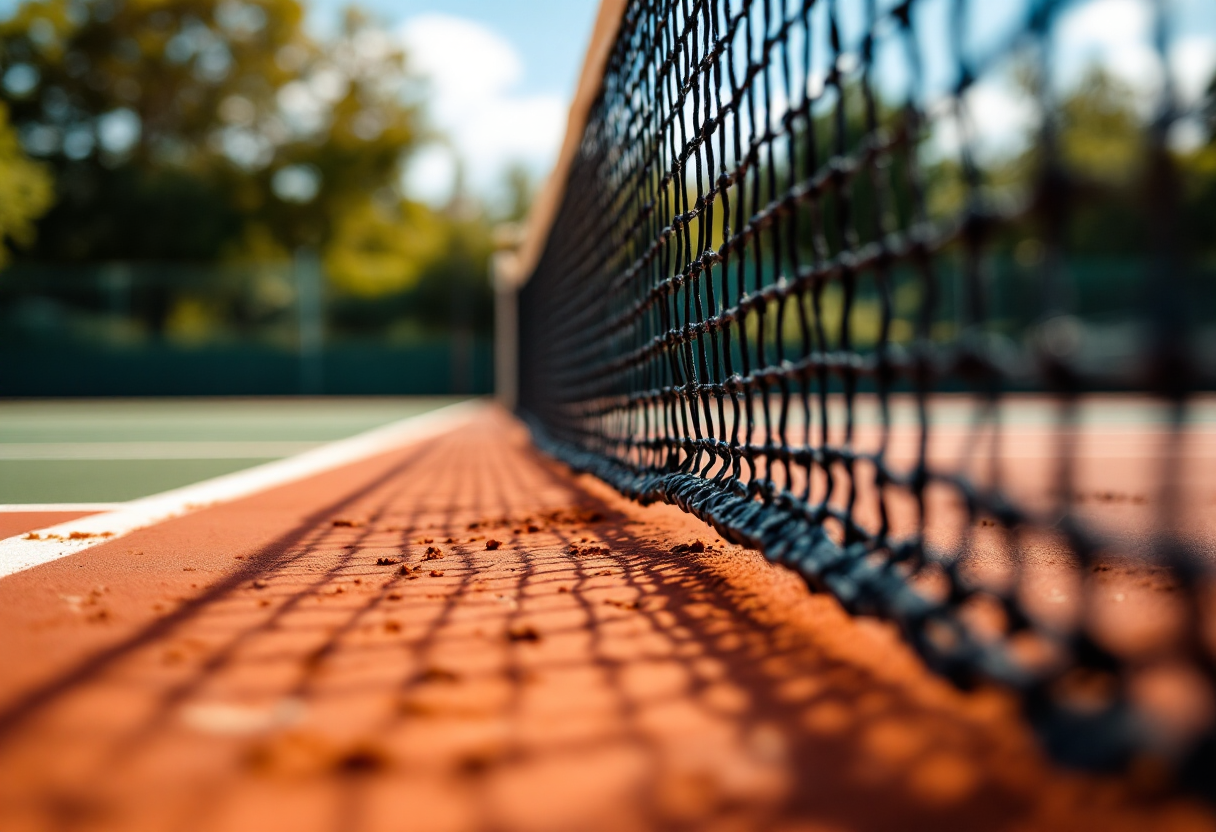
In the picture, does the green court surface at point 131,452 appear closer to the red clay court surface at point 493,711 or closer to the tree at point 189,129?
the red clay court surface at point 493,711

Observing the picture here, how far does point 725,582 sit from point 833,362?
0.43 m

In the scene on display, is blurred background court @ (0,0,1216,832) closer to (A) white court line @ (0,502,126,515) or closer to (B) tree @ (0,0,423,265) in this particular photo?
(A) white court line @ (0,502,126,515)

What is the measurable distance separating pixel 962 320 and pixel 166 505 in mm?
2197

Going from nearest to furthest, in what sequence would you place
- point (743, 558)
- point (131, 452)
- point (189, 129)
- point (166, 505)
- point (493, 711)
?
1. point (493, 711)
2. point (743, 558)
3. point (166, 505)
4. point (131, 452)
5. point (189, 129)

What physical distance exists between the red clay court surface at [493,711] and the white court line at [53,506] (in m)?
1.05

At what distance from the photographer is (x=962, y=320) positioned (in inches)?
51.9

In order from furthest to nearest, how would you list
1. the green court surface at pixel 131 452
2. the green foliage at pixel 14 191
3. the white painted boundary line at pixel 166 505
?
the green foliage at pixel 14 191
the green court surface at pixel 131 452
the white painted boundary line at pixel 166 505

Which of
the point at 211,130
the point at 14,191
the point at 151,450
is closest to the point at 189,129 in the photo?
the point at 211,130

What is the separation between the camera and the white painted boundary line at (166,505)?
187cm

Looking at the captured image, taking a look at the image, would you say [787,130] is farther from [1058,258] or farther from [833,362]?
[1058,258]

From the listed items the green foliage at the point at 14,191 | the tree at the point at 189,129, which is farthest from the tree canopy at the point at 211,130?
the green foliage at the point at 14,191

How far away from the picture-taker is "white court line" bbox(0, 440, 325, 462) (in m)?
4.66

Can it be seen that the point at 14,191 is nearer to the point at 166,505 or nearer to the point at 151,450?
the point at 151,450

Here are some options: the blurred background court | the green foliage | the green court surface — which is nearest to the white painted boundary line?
the blurred background court
